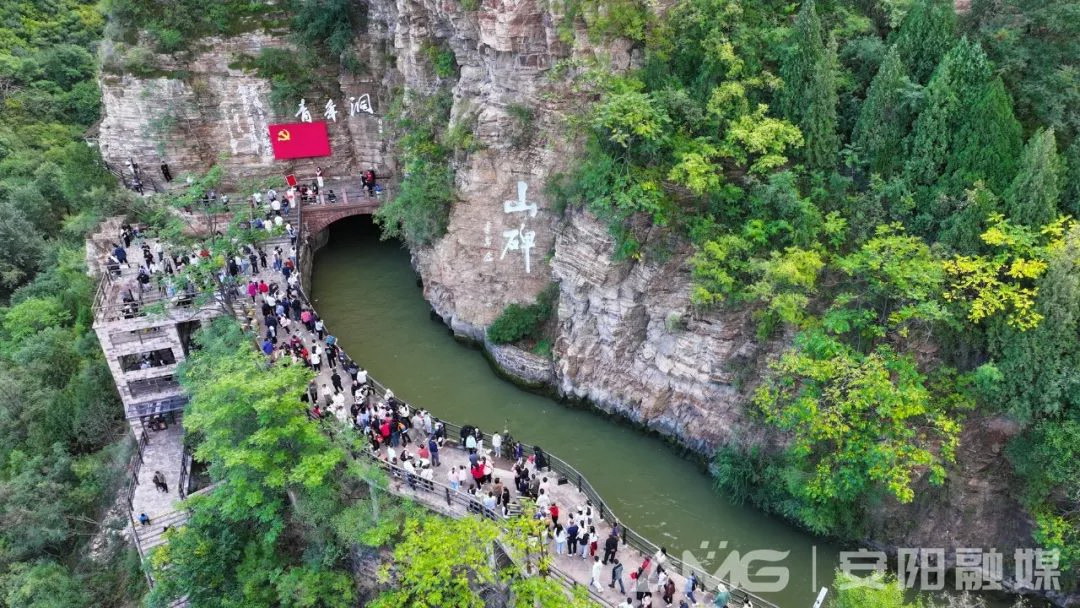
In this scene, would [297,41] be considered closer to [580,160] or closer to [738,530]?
[580,160]

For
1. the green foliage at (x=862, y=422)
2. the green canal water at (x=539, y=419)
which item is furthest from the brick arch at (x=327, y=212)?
the green foliage at (x=862, y=422)

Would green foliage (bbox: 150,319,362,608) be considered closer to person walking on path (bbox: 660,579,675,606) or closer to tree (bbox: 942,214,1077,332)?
person walking on path (bbox: 660,579,675,606)

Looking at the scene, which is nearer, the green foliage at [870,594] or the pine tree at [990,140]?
the green foliage at [870,594]

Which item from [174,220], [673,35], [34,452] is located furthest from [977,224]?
[34,452]

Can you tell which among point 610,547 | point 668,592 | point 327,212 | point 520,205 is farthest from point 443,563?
point 327,212

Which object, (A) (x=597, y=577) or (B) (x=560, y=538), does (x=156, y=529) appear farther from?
(A) (x=597, y=577)

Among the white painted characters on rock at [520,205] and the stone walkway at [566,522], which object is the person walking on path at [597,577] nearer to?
the stone walkway at [566,522]
